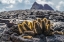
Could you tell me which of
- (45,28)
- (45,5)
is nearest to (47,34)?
(45,28)

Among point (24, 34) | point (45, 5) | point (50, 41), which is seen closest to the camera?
point (50, 41)

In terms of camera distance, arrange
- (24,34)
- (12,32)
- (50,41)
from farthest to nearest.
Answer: (12,32), (24,34), (50,41)

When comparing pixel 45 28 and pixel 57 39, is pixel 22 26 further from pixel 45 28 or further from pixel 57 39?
pixel 57 39

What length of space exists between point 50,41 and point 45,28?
1454 millimetres

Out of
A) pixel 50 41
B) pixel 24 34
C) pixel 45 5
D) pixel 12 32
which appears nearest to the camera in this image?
pixel 50 41

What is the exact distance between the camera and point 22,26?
12.2 m

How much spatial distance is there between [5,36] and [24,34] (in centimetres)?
134

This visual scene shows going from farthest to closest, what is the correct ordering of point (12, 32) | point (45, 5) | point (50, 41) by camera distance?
point (45, 5), point (12, 32), point (50, 41)

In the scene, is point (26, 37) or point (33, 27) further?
point (33, 27)

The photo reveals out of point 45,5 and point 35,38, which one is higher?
point 35,38

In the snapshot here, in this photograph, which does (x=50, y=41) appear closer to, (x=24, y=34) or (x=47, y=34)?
(x=47, y=34)

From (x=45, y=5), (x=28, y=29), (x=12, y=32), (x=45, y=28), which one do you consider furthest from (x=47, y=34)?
(x=45, y=5)

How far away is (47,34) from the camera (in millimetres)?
11688

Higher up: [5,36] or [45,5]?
[5,36]
